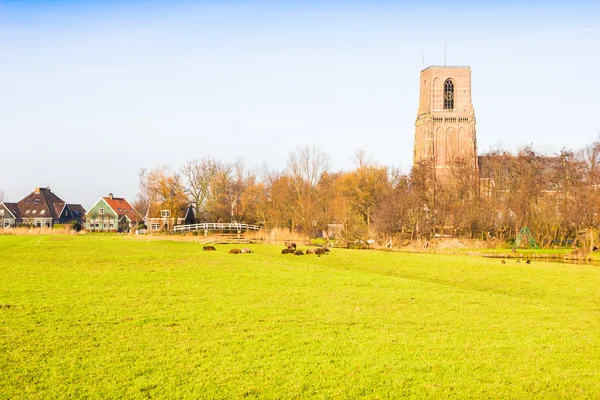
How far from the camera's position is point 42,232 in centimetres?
7256

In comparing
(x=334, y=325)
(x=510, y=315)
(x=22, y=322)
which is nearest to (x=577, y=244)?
(x=510, y=315)

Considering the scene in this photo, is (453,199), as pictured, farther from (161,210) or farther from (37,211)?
(37,211)

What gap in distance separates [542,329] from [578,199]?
136 ft

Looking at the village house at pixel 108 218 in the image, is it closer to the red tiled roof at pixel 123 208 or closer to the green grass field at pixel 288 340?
the red tiled roof at pixel 123 208

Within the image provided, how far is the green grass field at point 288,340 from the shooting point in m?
6.86

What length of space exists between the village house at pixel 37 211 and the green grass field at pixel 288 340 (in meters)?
104

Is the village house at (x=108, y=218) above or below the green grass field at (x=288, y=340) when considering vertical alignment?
above

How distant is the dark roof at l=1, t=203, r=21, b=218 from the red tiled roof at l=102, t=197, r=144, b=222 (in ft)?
75.2

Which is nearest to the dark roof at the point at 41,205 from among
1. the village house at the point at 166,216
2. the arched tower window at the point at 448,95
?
the village house at the point at 166,216

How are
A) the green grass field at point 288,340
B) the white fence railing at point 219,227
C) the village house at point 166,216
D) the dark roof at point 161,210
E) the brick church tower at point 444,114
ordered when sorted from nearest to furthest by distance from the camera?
the green grass field at point 288,340 < the white fence railing at point 219,227 < the village house at point 166,216 < the dark roof at point 161,210 < the brick church tower at point 444,114

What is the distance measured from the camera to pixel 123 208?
344ft

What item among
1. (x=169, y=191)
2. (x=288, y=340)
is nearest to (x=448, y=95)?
(x=169, y=191)

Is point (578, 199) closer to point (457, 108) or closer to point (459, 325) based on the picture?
point (459, 325)

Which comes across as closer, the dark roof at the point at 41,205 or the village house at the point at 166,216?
the village house at the point at 166,216
